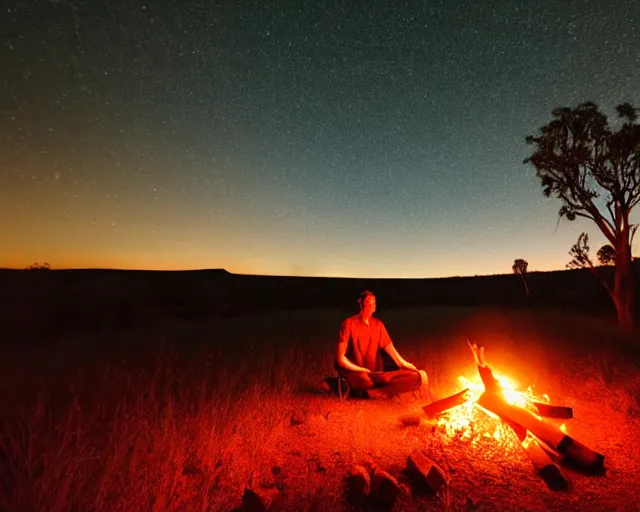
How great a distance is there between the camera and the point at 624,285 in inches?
545

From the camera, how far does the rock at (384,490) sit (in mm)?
3791

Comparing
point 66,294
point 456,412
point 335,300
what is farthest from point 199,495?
point 335,300

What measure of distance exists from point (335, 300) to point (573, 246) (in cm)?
2426

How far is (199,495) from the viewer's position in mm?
3990

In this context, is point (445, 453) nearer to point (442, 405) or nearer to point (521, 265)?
point (442, 405)

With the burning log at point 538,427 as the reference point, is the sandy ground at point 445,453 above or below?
below

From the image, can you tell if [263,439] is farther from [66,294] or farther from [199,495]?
[66,294]

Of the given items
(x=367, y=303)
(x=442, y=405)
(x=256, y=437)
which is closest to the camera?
(x=256, y=437)

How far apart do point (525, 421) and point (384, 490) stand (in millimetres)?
2453

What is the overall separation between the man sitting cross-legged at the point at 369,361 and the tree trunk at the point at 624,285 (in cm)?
1076

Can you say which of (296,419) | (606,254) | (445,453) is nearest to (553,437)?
(445,453)

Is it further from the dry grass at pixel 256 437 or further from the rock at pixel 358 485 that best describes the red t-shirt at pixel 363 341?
the rock at pixel 358 485

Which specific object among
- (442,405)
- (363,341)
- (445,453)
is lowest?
(445,453)

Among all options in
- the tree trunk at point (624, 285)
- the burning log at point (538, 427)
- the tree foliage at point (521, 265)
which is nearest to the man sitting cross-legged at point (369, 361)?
the burning log at point (538, 427)
